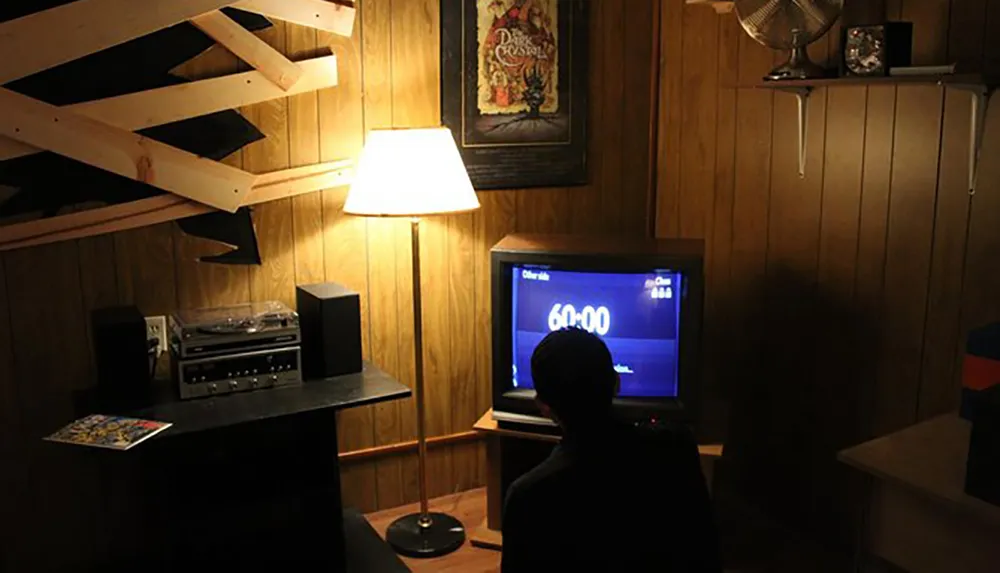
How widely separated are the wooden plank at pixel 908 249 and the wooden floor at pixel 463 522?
1314mm

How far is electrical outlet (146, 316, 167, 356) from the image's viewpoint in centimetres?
281

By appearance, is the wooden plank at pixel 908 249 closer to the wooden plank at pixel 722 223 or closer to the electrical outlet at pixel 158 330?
the wooden plank at pixel 722 223

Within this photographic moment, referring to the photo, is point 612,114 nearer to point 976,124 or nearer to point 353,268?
point 353,268

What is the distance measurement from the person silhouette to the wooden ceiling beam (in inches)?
61.5

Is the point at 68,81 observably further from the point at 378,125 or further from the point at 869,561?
the point at 869,561

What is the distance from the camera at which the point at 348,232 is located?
3.11 m

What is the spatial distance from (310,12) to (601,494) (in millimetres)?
1895

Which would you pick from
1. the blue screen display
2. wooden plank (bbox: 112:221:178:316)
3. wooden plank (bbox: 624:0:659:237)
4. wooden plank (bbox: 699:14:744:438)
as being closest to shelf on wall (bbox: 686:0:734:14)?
wooden plank (bbox: 699:14:744:438)

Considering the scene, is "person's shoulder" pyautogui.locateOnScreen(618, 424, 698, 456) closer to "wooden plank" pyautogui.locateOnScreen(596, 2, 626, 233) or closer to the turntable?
the turntable

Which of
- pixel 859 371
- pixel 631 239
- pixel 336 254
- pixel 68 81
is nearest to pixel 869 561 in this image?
pixel 859 371

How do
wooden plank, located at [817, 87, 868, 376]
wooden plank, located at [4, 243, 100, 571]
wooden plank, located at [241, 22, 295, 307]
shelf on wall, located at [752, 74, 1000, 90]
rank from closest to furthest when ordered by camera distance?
shelf on wall, located at [752, 74, 1000, 90] < wooden plank, located at [4, 243, 100, 571] < wooden plank, located at [817, 87, 868, 376] < wooden plank, located at [241, 22, 295, 307]

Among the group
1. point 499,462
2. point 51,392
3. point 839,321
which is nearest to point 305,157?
point 51,392

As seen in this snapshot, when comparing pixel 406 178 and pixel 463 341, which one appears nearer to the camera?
pixel 406 178

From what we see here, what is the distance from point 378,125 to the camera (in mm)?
3086
